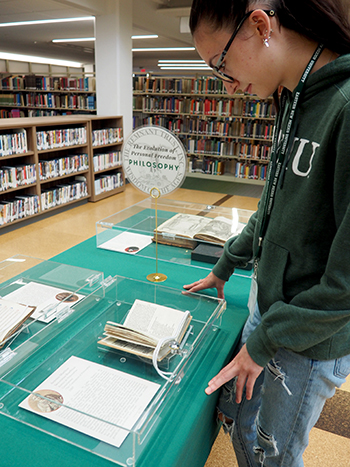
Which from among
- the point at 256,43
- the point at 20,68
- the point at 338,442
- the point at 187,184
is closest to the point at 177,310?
the point at 256,43

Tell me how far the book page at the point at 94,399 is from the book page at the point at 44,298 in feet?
0.93

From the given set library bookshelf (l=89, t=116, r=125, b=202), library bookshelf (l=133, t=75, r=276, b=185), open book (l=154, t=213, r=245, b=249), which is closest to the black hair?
open book (l=154, t=213, r=245, b=249)

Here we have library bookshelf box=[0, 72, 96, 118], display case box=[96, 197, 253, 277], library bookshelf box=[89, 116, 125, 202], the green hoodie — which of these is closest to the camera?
the green hoodie

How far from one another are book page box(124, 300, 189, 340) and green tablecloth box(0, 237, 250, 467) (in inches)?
4.6

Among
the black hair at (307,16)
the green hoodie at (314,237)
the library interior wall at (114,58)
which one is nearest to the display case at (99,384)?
the green hoodie at (314,237)

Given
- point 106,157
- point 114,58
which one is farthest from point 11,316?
point 114,58

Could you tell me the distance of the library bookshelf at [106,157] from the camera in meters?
5.46

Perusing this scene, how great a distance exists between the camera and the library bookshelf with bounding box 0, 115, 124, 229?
4.10 metres

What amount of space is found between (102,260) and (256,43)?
1228mm

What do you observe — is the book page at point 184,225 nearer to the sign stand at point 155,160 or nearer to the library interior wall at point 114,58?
the sign stand at point 155,160

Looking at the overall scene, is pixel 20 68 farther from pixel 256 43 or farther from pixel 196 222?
pixel 256 43

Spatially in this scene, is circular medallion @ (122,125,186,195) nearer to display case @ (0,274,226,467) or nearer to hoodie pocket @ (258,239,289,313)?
display case @ (0,274,226,467)

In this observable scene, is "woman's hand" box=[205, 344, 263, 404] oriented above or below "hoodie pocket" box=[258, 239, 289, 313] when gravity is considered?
below

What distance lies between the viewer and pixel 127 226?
7.03 feet
